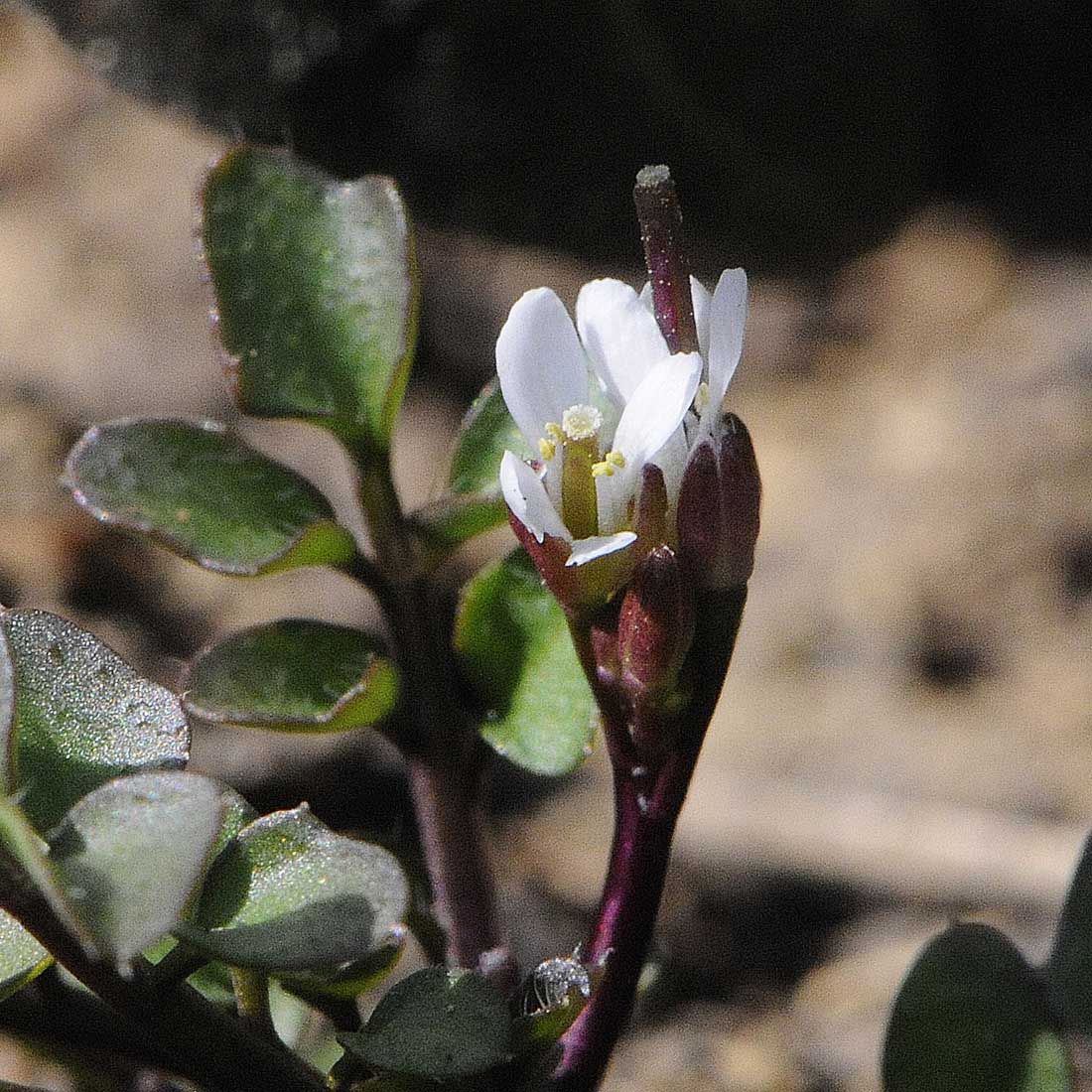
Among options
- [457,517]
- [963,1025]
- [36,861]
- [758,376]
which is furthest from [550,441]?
[758,376]

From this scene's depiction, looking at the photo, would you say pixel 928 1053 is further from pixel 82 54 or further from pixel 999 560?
pixel 82 54

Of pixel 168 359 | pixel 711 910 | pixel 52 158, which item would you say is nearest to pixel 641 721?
pixel 711 910

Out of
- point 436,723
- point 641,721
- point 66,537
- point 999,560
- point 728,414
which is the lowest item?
point 999,560

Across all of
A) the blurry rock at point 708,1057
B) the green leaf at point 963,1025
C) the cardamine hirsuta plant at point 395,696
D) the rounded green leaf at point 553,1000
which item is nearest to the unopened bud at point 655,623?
the cardamine hirsuta plant at point 395,696

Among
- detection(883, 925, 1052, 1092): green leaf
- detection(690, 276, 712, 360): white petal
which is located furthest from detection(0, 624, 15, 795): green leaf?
detection(883, 925, 1052, 1092): green leaf

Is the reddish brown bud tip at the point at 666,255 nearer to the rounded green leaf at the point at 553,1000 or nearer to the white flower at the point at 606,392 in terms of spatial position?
the white flower at the point at 606,392

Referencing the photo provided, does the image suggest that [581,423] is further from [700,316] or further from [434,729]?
[434,729]

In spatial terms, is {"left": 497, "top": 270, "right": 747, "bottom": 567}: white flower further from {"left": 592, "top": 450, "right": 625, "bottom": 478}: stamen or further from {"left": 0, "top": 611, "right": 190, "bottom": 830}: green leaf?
{"left": 0, "top": 611, "right": 190, "bottom": 830}: green leaf
